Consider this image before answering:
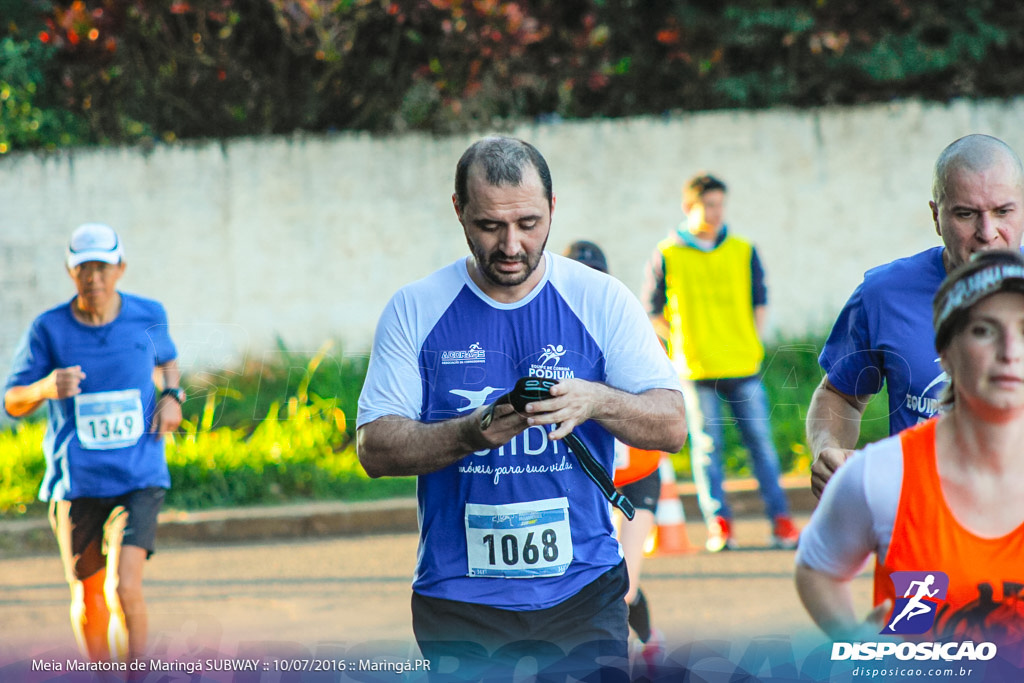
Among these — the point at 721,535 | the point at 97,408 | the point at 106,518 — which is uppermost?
the point at 97,408

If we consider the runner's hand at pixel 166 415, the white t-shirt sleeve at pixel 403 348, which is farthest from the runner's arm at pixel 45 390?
the white t-shirt sleeve at pixel 403 348

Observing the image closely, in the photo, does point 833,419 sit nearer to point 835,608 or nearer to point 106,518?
point 835,608

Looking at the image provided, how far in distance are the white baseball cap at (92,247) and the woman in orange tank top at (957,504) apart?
3798 mm

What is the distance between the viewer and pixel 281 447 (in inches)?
372

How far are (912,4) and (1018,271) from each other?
9582mm

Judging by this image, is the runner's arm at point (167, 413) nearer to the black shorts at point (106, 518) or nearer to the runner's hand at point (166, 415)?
the runner's hand at point (166, 415)

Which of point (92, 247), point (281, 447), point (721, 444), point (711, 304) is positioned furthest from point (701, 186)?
point (281, 447)

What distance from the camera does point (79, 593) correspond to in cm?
535

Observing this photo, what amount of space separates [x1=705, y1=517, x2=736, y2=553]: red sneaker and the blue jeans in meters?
0.04

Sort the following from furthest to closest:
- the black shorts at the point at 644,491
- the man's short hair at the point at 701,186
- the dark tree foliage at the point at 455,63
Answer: the dark tree foliage at the point at 455,63, the man's short hair at the point at 701,186, the black shorts at the point at 644,491

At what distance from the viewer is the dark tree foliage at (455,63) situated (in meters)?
10.9

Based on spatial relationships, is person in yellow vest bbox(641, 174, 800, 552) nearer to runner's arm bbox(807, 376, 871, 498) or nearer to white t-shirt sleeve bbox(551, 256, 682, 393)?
runner's arm bbox(807, 376, 871, 498)

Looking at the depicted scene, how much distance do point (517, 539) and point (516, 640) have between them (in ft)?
0.85

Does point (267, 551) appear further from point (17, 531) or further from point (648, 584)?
point (648, 584)
